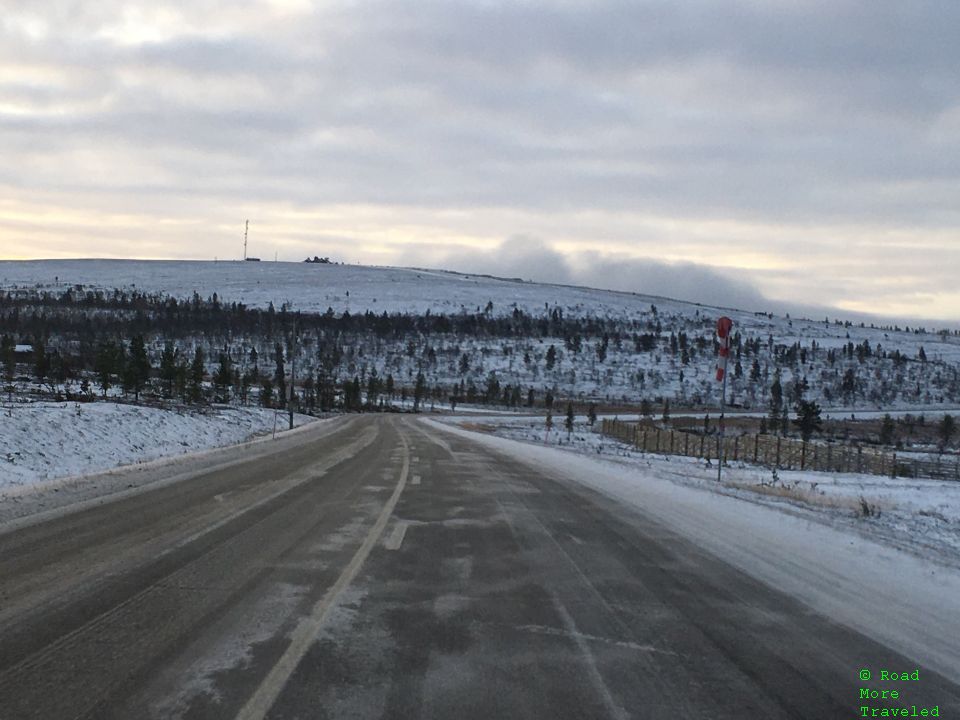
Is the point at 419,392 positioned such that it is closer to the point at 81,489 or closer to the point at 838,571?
the point at 81,489

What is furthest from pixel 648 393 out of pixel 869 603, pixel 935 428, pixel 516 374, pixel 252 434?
pixel 869 603

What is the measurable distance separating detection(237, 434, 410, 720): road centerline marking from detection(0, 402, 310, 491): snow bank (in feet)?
29.7

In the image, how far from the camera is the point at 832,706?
4.44m

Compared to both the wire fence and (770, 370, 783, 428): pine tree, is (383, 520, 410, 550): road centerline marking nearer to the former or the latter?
the wire fence

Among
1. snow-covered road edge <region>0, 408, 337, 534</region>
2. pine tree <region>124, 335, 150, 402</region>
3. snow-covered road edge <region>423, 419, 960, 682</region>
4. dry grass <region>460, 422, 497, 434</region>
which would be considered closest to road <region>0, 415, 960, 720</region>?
snow-covered road edge <region>423, 419, 960, 682</region>

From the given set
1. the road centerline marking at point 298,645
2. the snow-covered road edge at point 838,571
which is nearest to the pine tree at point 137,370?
the snow-covered road edge at point 838,571

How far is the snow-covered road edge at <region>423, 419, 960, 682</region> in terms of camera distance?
595 centimetres

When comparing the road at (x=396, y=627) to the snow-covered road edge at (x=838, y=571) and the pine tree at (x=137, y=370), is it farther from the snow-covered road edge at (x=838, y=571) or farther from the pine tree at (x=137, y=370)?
the pine tree at (x=137, y=370)

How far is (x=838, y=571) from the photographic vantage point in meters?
8.16

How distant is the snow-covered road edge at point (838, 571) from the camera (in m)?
5.95

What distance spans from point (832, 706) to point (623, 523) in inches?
267

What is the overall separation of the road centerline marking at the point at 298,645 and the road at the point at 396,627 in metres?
0.02

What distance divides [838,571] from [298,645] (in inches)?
246

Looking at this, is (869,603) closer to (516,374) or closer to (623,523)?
(623,523)
